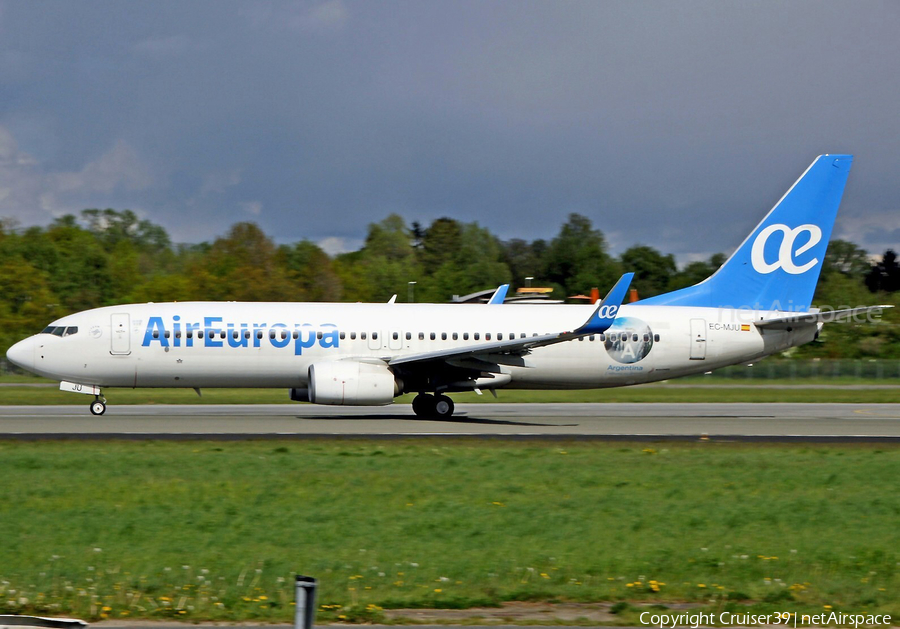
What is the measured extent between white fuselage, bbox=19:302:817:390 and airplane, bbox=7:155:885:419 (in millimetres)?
33

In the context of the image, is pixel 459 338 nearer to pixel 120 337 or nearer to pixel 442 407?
pixel 442 407

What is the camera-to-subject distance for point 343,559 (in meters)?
9.95

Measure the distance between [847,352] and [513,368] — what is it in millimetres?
51028

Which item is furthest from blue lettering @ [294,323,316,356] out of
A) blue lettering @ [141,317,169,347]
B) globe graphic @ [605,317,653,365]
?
globe graphic @ [605,317,653,365]

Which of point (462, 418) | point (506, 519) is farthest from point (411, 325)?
point (506, 519)

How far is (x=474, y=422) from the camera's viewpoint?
1051 inches

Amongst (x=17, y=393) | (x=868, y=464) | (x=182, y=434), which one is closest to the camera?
(x=868, y=464)

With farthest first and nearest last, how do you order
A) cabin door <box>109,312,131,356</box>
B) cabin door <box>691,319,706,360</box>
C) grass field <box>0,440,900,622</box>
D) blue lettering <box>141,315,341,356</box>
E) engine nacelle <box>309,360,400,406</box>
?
cabin door <box>691,319,706,360</box>, blue lettering <box>141,315,341,356</box>, cabin door <box>109,312,131,356</box>, engine nacelle <box>309,360,400,406</box>, grass field <box>0,440,900,622</box>

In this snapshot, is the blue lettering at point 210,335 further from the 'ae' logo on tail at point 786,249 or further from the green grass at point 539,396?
the 'ae' logo on tail at point 786,249

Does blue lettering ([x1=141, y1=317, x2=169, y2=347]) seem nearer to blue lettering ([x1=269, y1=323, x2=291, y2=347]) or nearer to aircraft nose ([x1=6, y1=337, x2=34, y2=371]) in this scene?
blue lettering ([x1=269, y1=323, x2=291, y2=347])

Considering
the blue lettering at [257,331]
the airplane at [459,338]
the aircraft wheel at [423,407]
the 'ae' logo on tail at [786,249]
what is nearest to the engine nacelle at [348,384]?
the airplane at [459,338]

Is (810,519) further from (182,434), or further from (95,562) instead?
(182,434)

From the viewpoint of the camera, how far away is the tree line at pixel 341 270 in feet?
229

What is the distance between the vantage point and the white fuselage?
86.8 ft
